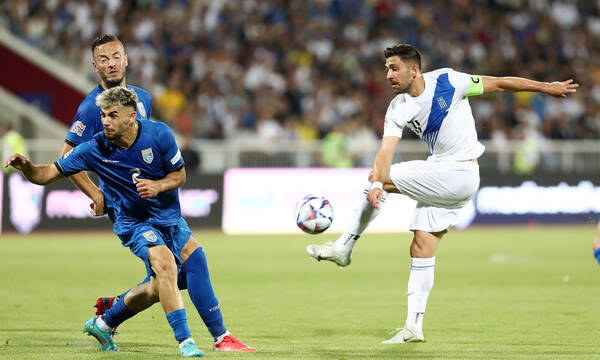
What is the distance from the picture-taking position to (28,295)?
10922 mm

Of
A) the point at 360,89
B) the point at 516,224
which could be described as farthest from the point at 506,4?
the point at 516,224

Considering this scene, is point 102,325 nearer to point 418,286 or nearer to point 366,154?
point 418,286

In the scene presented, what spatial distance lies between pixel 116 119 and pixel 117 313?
1.50m

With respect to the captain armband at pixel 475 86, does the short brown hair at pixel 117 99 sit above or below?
below

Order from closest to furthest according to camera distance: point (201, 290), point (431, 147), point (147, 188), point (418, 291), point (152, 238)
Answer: point (147, 188) < point (152, 238) < point (201, 290) < point (418, 291) < point (431, 147)

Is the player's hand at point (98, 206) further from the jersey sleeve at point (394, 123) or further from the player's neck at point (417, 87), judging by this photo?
the player's neck at point (417, 87)

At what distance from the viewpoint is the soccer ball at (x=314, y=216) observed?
26.9 feet

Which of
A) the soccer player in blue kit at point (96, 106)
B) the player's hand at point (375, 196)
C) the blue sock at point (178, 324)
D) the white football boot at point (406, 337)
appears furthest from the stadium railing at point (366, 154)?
the blue sock at point (178, 324)

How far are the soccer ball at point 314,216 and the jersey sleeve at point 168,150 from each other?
5.48ft

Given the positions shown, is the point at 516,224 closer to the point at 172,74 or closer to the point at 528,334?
the point at 172,74

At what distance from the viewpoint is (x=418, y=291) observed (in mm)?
7879

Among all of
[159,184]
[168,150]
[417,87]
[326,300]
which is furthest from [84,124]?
[326,300]

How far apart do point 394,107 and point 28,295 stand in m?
5.19

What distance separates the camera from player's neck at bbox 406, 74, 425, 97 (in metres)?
7.77
